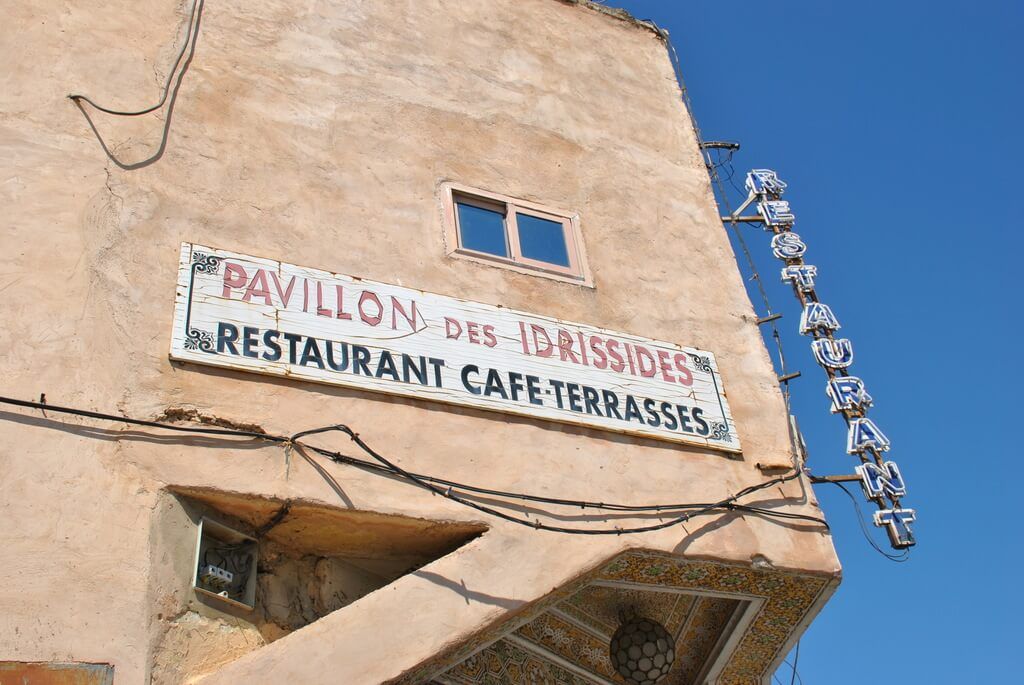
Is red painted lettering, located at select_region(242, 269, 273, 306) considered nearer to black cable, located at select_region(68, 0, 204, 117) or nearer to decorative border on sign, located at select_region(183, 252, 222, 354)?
decorative border on sign, located at select_region(183, 252, 222, 354)

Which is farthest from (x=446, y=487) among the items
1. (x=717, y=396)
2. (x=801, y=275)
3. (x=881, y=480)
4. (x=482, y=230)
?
(x=801, y=275)

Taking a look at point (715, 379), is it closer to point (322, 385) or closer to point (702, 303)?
point (702, 303)

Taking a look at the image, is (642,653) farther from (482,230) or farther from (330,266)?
(330,266)

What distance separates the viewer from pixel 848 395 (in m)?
7.93

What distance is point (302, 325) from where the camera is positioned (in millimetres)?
5254

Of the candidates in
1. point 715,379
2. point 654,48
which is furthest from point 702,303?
point 654,48

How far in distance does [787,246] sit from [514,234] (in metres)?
3.25

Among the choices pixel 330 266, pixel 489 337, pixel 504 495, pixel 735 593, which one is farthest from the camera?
pixel 735 593

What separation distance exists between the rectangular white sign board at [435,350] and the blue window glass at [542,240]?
57 cm

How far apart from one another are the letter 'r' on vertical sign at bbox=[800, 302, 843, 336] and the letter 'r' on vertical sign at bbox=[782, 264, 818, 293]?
159 mm

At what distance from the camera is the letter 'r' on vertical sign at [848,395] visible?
25.7 ft

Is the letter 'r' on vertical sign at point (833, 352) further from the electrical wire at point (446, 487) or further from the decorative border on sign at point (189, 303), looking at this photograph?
the decorative border on sign at point (189, 303)

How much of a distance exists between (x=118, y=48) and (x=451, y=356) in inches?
103

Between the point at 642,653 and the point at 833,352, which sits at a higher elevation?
the point at 833,352
